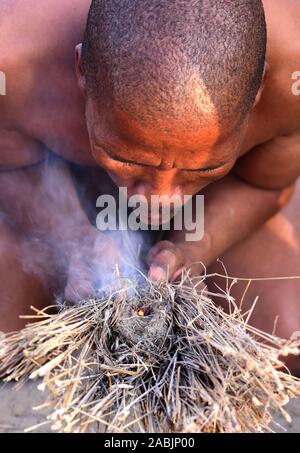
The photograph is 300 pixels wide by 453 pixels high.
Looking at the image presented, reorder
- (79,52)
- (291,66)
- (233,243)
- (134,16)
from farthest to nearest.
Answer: (233,243) < (291,66) < (79,52) < (134,16)

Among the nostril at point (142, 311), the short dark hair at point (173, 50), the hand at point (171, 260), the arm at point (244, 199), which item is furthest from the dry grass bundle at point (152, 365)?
the arm at point (244, 199)

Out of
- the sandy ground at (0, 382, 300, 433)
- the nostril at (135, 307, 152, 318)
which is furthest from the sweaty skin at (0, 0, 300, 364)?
the sandy ground at (0, 382, 300, 433)

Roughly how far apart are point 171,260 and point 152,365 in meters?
0.53

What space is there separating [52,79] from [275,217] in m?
1.10

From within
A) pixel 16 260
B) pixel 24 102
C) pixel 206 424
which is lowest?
pixel 206 424

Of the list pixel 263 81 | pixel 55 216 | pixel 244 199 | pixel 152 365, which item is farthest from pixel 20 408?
pixel 244 199

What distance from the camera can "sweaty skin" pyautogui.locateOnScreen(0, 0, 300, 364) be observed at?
6.00 feet

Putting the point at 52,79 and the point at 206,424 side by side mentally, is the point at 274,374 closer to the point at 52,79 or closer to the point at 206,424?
the point at 206,424

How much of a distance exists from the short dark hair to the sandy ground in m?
0.70

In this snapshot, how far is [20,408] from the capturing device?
172cm

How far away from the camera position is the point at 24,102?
216 centimetres

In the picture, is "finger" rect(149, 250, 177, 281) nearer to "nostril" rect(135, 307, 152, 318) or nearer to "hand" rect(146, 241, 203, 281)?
"hand" rect(146, 241, 203, 281)

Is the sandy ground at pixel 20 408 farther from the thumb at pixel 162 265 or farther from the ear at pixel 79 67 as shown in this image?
the ear at pixel 79 67

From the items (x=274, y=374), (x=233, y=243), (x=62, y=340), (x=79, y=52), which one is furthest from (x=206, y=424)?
(x=233, y=243)
